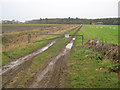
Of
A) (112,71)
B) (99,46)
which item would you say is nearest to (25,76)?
(112,71)

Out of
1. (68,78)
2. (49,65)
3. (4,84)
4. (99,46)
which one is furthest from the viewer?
(99,46)

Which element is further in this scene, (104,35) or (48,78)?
(104,35)

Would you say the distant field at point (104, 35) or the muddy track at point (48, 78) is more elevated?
the distant field at point (104, 35)

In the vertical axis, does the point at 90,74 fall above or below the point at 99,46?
below

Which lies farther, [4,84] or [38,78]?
[38,78]

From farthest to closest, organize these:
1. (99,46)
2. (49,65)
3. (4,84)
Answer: (99,46)
(49,65)
(4,84)

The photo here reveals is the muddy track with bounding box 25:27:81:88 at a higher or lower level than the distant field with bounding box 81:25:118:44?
lower

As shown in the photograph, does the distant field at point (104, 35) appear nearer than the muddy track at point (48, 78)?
No

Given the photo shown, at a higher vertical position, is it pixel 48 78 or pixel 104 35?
pixel 104 35

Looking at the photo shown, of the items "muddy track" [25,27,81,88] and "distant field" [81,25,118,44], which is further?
"distant field" [81,25,118,44]

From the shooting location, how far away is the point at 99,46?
44.2 feet

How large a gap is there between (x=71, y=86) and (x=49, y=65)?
3767 millimetres

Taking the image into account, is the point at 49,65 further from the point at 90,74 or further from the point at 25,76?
the point at 90,74

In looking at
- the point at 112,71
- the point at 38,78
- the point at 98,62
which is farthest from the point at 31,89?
the point at 98,62
